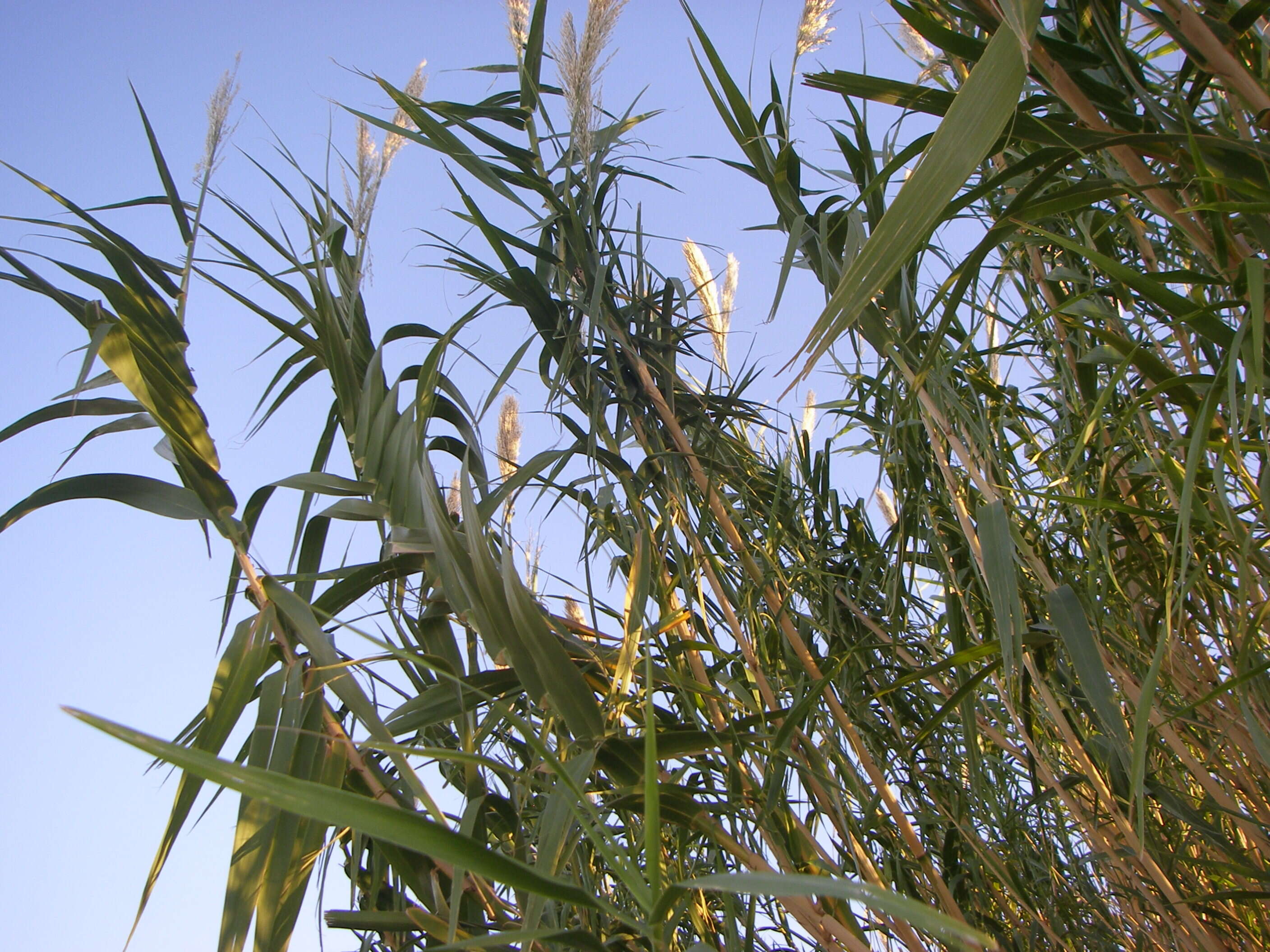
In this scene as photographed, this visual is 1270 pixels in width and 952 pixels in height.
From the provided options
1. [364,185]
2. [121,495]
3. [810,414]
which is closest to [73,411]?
[121,495]

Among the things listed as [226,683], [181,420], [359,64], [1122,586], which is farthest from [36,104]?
[1122,586]

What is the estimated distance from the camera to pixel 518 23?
54.7 inches

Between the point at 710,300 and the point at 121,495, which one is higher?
the point at 710,300

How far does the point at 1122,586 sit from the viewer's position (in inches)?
40.8

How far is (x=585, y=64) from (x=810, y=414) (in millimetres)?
916

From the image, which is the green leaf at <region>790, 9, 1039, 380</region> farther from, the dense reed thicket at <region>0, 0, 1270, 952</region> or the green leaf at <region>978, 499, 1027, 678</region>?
the green leaf at <region>978, 499, 1027, 678</region>

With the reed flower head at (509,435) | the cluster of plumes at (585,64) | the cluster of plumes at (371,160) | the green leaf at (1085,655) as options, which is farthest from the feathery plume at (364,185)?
the green leaf at (1085,655)

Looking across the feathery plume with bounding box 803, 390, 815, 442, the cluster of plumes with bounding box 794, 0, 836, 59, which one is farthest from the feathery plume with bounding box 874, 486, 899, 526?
the cluster of plumes with bounding box 794, 0, 836, 59

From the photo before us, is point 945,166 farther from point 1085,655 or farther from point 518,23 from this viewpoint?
point 518,23

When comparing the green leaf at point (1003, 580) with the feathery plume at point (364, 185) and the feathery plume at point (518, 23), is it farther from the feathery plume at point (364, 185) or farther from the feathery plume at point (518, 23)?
the feathery plume at point (518, 23)

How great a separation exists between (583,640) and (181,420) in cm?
58

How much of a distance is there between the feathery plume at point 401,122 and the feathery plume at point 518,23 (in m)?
0.23

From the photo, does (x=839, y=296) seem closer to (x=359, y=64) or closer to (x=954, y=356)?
(x=954, y=356)

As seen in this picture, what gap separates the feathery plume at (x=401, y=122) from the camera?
1.05 m
